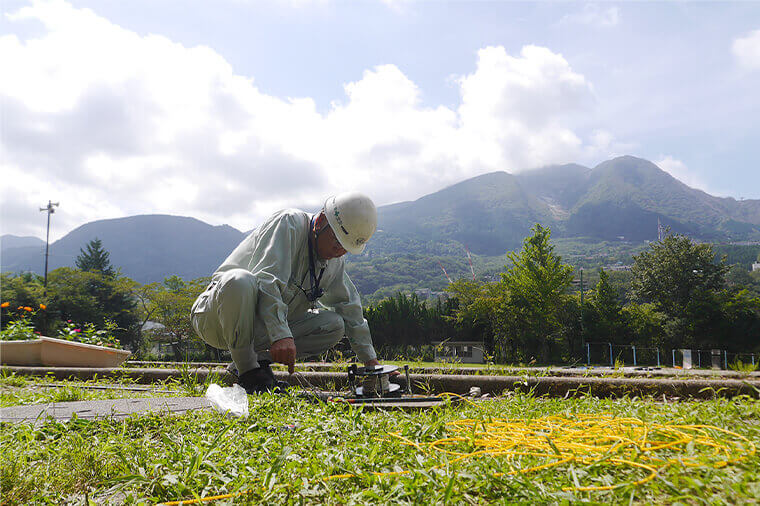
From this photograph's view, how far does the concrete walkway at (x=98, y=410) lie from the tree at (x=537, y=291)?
35426 millimetres

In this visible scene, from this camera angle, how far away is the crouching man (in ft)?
10.1

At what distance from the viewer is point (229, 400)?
238cm

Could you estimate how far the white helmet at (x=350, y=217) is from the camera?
3432 mm

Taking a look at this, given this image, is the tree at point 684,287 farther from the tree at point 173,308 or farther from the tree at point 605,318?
the tree at point 173,308

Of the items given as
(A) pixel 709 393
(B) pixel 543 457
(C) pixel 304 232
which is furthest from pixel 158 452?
(A) pixel 709 393

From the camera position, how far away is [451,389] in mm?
3656

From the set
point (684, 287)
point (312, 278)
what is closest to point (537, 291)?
point (684, 287)

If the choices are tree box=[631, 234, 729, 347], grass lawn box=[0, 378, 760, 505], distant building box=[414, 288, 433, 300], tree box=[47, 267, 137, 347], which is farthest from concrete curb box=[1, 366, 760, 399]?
distant building box=[414, 288, 433, 300]

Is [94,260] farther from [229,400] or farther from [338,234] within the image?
[229,400]

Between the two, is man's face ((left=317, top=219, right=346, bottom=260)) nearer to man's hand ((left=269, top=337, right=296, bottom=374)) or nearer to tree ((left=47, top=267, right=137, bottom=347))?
man's hand ((left=269, top=337, right=296, bottom=374))

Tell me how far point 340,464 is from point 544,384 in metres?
2.48

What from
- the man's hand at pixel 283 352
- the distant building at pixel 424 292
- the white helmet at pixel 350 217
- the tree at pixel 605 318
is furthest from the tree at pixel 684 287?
the distant building at pixel 424 292

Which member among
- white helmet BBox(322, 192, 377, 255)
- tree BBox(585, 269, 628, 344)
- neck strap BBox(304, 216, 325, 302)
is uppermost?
white helmet BBox(322, 192, 377, 255)

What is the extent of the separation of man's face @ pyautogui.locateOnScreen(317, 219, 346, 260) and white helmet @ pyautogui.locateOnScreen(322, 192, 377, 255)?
0.06 m
